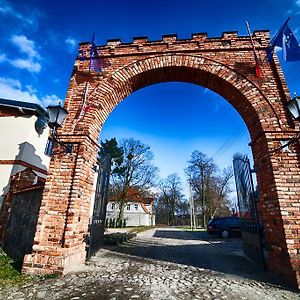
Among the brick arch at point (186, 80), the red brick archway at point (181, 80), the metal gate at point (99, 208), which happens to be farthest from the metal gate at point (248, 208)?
the metal gate at point (99, 208)

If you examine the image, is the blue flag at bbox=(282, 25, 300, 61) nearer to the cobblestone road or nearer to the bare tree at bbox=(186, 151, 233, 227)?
the cobblestone road

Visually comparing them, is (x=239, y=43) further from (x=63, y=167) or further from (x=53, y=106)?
(x=63, y=167)

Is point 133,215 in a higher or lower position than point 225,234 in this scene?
higher

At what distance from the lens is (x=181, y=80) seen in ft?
22.1

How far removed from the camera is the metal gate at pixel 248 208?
5374 millimetres

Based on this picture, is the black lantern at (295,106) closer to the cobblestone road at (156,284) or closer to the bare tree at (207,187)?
the cobblestone road at (156,284)

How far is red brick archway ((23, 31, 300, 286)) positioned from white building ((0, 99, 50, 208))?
16.4 feet

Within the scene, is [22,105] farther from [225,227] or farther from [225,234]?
[225,234]

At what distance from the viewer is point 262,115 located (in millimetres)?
5258

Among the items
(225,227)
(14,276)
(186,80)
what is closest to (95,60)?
(186,80)

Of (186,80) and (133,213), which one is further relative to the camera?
(133,213)

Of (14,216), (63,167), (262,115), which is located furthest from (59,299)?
(262,115)

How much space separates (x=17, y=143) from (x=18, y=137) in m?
0.31

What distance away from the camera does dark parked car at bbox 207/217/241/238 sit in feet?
45.6
